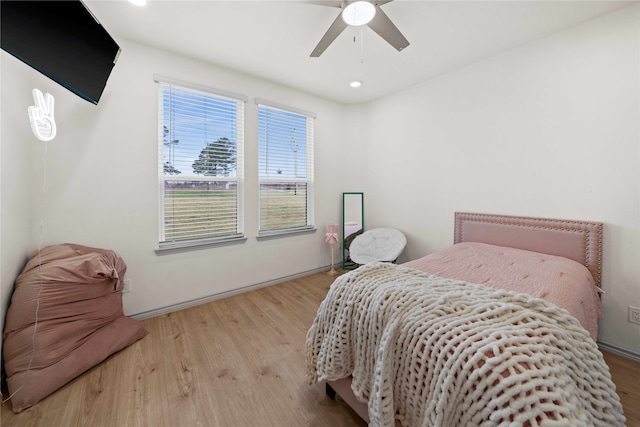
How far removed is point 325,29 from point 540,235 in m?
2.68

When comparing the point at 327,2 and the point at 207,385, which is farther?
the point at 327,2

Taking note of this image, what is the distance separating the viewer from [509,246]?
238cm

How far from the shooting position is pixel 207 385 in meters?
1.55

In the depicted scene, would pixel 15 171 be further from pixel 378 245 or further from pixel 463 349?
pixel 378 245

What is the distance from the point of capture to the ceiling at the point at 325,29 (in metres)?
1.82

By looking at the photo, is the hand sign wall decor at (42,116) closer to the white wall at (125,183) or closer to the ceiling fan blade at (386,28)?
the white wall at (125,183)

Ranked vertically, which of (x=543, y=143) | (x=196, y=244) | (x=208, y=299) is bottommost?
(x=208, y=299)

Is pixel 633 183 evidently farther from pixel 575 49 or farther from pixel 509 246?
pixel 575 49

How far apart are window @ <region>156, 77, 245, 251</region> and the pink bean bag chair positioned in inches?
27.0

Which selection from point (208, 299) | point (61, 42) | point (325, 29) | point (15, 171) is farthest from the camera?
point (208, 299)

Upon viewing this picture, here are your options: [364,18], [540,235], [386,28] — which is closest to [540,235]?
[540,235]

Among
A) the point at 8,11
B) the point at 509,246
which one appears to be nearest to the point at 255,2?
the point at 8,11

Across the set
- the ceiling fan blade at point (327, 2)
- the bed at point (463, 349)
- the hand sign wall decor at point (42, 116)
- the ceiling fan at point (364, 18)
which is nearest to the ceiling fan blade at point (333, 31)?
the ceiling fan at point (364, 18)

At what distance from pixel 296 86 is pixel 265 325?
2930 mm
